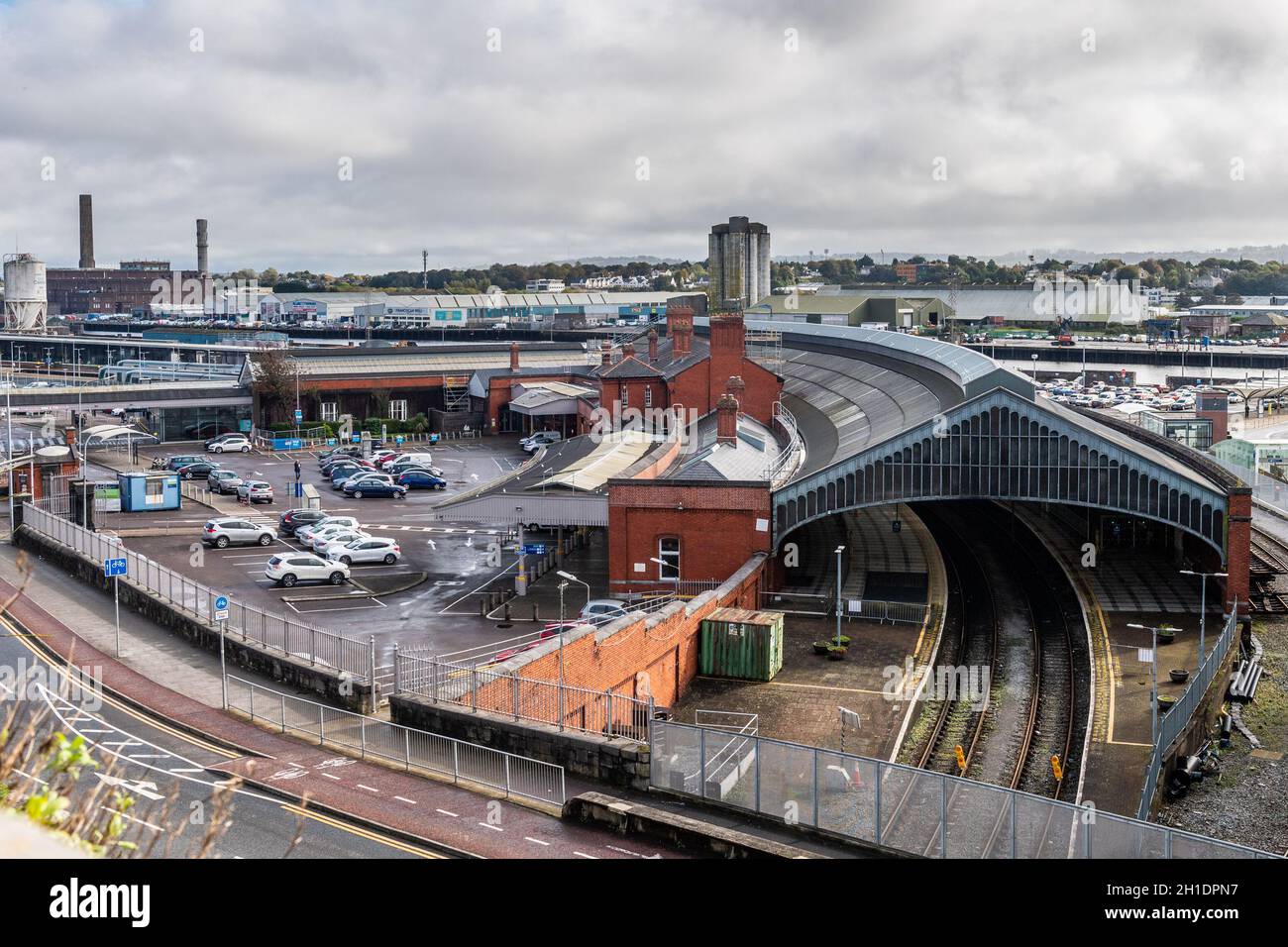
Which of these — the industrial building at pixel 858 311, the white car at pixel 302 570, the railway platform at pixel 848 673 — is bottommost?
the railway platform at pixel 848 673

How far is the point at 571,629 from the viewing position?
31.0 metres

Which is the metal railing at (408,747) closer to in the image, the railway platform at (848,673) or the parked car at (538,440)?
the railway platform at (848,673)

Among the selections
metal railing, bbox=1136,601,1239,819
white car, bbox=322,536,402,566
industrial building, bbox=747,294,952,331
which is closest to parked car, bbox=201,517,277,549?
white car, bbox=322,536,402,566

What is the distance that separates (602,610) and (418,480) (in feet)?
104

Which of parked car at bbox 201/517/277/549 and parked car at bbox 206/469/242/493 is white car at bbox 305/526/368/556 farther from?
parked car at bbox 206/469/242/493

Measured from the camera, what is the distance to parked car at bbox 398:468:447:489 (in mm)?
67125

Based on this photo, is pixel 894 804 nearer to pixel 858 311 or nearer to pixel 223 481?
pixel 223 481

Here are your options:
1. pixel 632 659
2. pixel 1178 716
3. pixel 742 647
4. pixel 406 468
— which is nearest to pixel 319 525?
pixel 406 468

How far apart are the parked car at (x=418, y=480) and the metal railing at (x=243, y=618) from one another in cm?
2363

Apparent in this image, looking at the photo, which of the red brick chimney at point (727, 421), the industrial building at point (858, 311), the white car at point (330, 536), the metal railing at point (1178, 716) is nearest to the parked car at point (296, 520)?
the white car at point (330, 536)

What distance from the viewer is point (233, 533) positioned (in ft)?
165

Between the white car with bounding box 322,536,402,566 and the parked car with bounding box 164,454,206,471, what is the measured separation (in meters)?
26.7

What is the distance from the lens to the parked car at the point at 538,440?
268 ft
